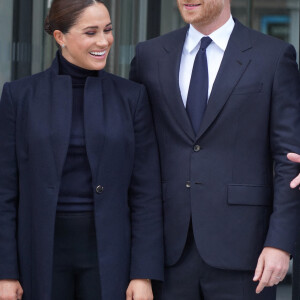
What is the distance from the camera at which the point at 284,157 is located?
301 centimetres

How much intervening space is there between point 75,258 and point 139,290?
264 millimetres

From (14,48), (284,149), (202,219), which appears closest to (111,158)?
(202,219)

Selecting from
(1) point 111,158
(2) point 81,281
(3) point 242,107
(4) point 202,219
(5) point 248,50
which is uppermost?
(5) point 248,50

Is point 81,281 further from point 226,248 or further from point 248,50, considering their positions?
point 248,50

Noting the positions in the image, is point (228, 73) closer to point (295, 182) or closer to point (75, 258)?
point (295, 182)

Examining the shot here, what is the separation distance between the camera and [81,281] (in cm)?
309

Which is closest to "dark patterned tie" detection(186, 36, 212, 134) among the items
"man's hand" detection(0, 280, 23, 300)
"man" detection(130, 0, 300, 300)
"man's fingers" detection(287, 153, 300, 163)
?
"man" detection(130, 0, 300, 300)

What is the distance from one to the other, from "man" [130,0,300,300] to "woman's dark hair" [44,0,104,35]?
37 cm

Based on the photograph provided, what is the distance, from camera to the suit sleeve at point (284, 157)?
300cm

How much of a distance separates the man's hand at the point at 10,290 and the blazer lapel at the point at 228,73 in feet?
2.81

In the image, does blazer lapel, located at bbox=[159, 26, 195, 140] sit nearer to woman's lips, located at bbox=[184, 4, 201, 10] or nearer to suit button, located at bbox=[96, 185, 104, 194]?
woman's lips, located at bbox=[184, 4, 201, 10]

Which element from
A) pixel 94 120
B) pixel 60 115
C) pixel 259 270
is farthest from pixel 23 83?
pixel 259 270

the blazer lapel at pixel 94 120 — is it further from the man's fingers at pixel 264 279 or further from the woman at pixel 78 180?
the man's fingers at pixel 264 279

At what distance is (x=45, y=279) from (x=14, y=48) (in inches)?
88.0
